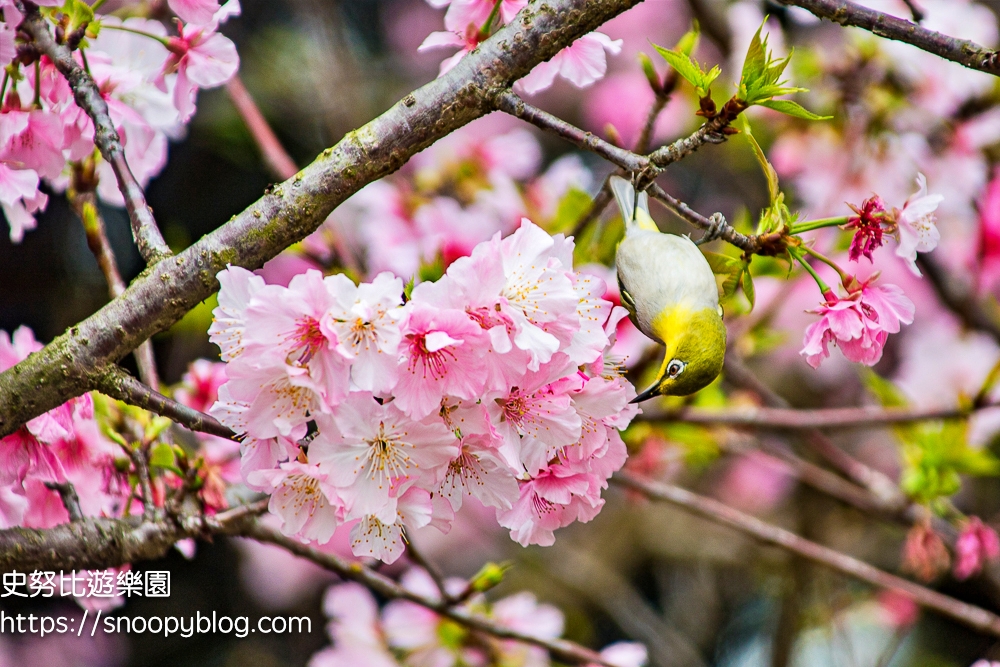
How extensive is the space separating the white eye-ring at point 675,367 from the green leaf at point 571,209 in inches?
35.1

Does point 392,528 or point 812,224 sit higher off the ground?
point 812,224

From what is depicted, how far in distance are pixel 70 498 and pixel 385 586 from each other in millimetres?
638

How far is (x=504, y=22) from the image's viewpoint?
155 cm

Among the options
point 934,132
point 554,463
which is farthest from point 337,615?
point 934,132

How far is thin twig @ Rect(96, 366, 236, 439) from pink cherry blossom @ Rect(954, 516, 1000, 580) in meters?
2.15

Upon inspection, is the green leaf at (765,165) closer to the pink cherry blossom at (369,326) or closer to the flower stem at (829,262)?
the flower stem at (829,262)

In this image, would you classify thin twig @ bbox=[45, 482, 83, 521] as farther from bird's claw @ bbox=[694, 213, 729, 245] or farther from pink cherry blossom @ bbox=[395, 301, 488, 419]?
bird's claw @ bbox=[694, 213, 729, 245]

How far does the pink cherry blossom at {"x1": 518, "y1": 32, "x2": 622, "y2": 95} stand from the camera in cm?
155

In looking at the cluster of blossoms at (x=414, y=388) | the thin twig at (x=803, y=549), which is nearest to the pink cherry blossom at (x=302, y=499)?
the cluster of blossoms at (x=414, y=388)

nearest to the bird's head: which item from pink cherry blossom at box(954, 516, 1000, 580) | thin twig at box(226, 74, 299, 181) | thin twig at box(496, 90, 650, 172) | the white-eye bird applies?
the white-eye bird

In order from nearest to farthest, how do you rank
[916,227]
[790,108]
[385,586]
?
1. [790,108]
2. [916,227]
3. [385,586]

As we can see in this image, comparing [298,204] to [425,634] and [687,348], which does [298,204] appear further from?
[425,634]

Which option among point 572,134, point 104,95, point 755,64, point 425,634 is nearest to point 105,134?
point 104,95

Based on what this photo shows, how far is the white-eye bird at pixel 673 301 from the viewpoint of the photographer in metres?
1.36
